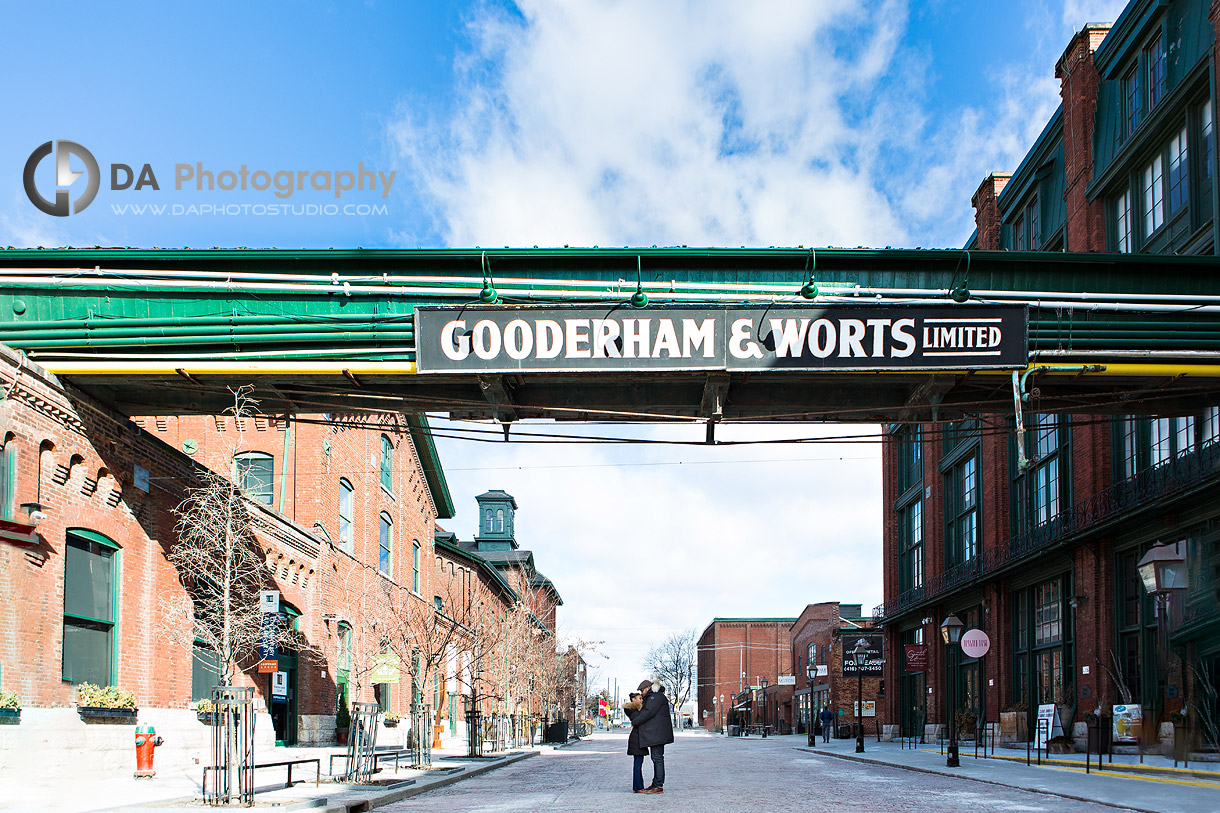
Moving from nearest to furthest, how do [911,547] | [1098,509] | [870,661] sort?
[1098,509]
[911,547]
[870,661]

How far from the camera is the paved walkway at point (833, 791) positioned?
565 inches

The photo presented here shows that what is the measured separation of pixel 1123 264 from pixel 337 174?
40.6 ft

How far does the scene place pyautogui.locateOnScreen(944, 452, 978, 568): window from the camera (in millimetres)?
41906

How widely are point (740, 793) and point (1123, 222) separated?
20023mm

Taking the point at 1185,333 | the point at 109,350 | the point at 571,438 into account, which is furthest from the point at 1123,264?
the point at 109,350

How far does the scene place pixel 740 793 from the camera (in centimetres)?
1697

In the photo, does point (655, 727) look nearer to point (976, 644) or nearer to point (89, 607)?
point (89, 607)

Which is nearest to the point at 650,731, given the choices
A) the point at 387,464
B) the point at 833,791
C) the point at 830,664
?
the point at 833,791

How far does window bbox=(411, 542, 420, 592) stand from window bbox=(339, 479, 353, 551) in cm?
1065

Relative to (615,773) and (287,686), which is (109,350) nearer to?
(615,773)

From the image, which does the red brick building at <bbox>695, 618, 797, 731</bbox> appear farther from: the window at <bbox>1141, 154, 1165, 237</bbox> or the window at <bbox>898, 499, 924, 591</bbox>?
the window at <bbox>1141, 154, 1165, 237</bbox>

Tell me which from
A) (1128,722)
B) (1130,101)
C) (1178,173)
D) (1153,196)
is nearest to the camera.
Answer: (1128,722)

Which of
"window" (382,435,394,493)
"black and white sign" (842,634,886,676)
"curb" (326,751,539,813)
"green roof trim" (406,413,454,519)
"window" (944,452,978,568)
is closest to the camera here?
"curb" (326,751,539,813)

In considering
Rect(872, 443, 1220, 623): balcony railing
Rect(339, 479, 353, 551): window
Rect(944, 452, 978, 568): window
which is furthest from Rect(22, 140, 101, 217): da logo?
Rect(944, 452, 978, 568): window
